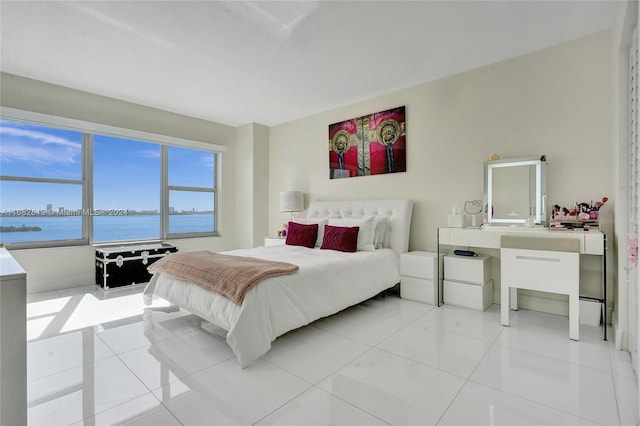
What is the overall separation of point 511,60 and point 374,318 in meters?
3.02

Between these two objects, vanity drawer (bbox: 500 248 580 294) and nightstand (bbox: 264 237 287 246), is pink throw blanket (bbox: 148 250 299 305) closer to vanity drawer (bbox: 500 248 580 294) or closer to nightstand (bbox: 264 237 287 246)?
nightstand (bbox: 264 237 287 246)

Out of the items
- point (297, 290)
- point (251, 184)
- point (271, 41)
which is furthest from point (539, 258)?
point (251, 184)

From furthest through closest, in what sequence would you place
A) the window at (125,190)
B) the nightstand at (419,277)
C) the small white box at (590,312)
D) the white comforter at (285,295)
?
the window at (125,190), the nightstand at (419,277), the small white box at (590,312), the white comforter at (285,295)

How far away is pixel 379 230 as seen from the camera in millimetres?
3754

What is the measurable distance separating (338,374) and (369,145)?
10.3ft

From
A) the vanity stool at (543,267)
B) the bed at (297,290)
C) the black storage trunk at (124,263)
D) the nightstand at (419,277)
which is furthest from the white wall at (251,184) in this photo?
the vanity stool at (543,267)

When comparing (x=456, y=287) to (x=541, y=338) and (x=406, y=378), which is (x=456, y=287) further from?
(x=406, y=378)

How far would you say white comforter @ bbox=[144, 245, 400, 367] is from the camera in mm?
2045

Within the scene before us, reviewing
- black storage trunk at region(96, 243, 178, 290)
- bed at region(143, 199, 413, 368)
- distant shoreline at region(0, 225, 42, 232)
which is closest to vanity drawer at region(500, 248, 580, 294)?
bed at region(143, 199, 413, 368)

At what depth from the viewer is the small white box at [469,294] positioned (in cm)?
307

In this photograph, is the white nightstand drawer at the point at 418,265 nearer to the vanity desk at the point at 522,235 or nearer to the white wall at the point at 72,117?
the vanity desk at the point at 522,235

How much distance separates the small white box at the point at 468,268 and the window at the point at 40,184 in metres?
4.72

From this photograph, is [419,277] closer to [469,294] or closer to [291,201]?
[469,294]

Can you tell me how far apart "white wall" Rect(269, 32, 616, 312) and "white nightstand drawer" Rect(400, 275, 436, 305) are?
0.59 metres
